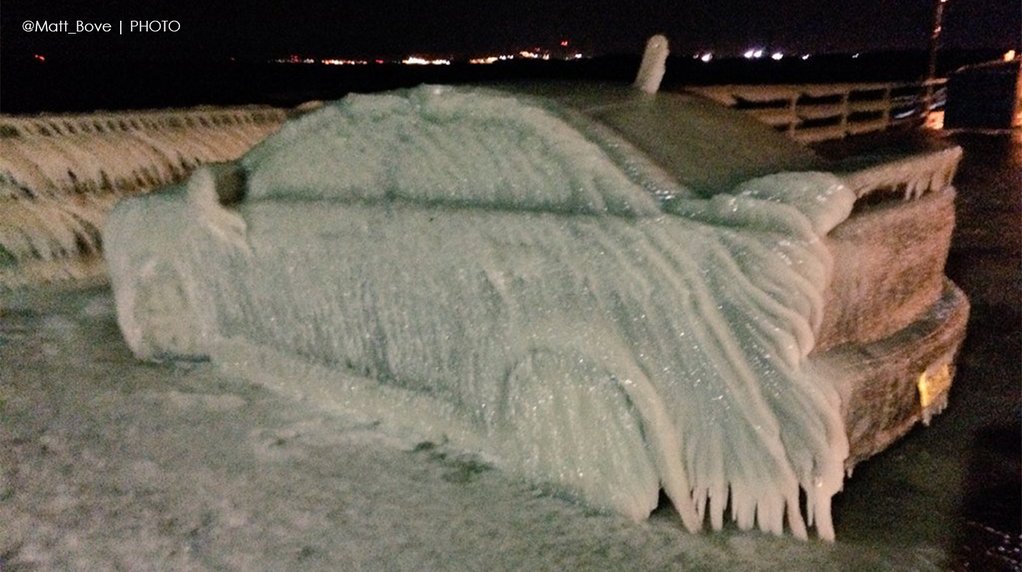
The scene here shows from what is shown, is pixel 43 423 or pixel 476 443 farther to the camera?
pixel 43 423

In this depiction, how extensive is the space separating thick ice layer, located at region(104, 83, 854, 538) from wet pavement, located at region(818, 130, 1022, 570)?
19.3 inches

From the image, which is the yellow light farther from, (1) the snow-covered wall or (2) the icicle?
(1) the snow-covered wall

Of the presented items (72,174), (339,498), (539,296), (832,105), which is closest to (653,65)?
(539,296)

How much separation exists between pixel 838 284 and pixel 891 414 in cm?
60

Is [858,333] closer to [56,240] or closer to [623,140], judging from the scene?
[623,140]

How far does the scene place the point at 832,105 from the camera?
1230cm

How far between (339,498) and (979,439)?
2563mm

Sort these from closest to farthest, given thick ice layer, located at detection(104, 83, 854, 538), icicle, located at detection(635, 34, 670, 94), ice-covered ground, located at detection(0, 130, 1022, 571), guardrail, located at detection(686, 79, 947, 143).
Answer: thick ice layer, located at detection(104, 83, 854, 538), ice-covered ground, located at detection(0, 130, 1022, 571), icicle, located at detection(635, 34, 670, 94), guardrail, located at detection(686, 79, 947, 143)

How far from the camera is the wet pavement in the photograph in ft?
8.93

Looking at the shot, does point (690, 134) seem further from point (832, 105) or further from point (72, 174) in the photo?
point (832, 105)

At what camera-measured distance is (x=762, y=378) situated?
2.45 m

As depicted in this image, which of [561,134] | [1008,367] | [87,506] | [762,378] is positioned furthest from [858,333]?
[87,506]

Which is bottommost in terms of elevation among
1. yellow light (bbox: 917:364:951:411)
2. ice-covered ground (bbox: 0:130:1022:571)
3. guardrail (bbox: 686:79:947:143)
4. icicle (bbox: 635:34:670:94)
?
ice-covered ground (bbox: 0:130:1022:571)

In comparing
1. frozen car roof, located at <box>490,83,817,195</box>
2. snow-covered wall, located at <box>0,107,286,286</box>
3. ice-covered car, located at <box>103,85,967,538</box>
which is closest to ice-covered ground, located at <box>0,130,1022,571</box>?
ice-covered car, located at <box>103,85,967,538</box>
